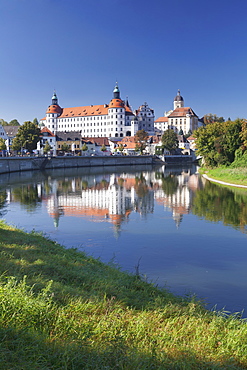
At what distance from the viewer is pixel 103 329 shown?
629cm

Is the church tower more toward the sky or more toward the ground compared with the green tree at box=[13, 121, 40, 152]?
more toward the sky

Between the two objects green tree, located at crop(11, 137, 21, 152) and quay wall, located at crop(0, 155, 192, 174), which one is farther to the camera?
green tree, located at crop(11, 137, 21, 152)

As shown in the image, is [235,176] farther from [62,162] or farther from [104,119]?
[104,119]

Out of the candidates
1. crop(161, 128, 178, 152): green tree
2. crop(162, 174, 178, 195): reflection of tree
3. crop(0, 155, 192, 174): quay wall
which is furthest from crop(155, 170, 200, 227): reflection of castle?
crop(161, 128, 178, 152): green tree

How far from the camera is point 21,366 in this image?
4.70 metres

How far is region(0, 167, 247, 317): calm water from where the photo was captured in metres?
12.3

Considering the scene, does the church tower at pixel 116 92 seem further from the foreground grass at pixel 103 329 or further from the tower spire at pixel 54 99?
the foreground grass at pixel 103 329

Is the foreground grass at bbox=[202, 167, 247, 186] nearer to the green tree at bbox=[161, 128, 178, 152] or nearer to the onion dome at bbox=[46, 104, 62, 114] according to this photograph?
the green tree at bbox=[161, 128, 178, 152]

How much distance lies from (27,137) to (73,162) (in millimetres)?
14462

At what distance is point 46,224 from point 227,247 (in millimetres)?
10999

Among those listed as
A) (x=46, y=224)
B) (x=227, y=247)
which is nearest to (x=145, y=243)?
(x=227, y=247)

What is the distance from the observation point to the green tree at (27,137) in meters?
98.7

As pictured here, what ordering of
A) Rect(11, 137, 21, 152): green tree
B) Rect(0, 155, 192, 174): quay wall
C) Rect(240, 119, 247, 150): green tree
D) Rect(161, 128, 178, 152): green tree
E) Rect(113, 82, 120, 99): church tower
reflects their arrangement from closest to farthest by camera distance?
1. Rect(240, 119, 247, 150): green tree
2. Rect(0, 155, 192, 174): quay wall
3. Rect(11, 137, 21, 152): green tree
4. Rect(161, 128, 178, 152): green tree
5. Rect(113, 82, 120, 99): church tower

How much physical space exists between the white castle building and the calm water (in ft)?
445
